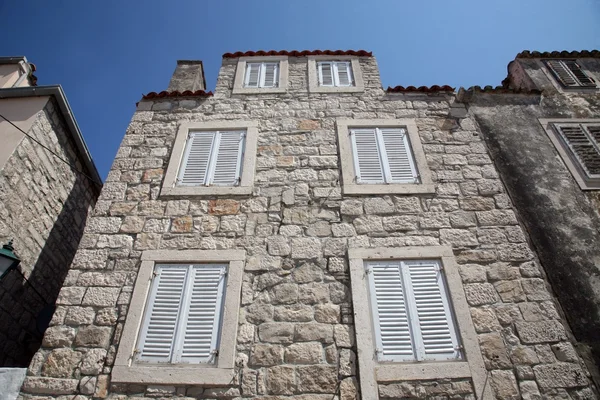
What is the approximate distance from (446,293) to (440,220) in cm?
105

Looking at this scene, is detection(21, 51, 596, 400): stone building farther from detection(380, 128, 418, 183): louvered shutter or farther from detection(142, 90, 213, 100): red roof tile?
detection(142, 90, 213, 100): red roof tile

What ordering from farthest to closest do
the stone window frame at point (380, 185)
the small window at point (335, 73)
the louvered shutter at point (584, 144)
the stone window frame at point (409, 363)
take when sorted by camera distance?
the small window at point (335, 73) → the louvered shutter at point (584, 144) → the stone window frame at point (380, 185) → the stone window frame at point (409, 363)

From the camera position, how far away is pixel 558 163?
5.90 meters

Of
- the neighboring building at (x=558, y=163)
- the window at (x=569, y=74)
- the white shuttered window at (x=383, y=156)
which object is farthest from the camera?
the window at (x=569, y=74)

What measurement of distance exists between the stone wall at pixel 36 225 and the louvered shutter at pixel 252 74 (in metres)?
3.43

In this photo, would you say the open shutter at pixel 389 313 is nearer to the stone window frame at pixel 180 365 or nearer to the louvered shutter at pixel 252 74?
the stone window frame at pixel 180 365

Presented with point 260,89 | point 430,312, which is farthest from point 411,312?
point 260,89

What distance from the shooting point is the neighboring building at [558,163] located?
4.53 m

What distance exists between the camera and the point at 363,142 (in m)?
6.04

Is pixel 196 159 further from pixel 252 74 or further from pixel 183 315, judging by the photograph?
pixel 252 74

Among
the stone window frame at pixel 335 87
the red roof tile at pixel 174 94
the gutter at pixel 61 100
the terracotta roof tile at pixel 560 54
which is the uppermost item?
the terracotta roof tile at pixel 560 54

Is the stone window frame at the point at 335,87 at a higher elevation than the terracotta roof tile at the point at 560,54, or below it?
below

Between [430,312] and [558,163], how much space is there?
3.60 m

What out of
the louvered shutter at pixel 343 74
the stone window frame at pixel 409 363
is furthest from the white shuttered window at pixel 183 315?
the louvered shutter at pixel 343 74
